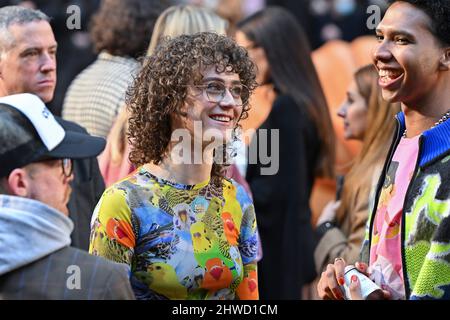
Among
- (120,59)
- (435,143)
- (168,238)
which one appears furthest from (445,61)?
(120,59)

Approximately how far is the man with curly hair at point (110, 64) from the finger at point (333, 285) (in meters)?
2.07

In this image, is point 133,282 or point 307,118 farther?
point 307,118

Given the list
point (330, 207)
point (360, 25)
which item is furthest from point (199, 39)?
point (360, 25)

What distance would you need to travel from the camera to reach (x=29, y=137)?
3.29 metres

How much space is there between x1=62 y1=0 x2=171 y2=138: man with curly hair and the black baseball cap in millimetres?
2113

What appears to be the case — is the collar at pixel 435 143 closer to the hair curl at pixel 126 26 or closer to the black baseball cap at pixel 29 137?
the black baseball cap at pixel 29 137

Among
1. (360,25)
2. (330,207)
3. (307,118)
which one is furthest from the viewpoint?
(360,25)

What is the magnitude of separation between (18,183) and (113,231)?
0.58 metres

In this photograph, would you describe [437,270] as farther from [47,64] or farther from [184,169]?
[47,64]

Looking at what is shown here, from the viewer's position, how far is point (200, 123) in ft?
13.1

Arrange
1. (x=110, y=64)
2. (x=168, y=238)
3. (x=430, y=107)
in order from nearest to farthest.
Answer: (x=430, y=107)
(x=168, y=238)
(x=110, y=64)

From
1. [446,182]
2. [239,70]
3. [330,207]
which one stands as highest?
[239,70]
